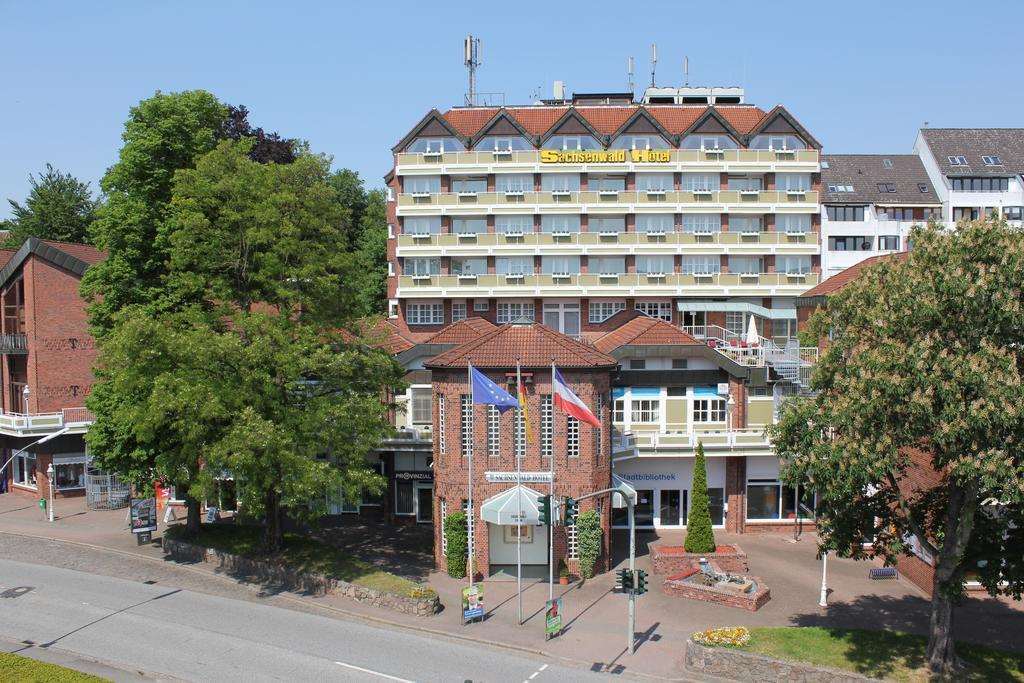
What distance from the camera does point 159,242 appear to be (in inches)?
1296

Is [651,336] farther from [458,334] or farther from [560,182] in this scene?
[560,182]

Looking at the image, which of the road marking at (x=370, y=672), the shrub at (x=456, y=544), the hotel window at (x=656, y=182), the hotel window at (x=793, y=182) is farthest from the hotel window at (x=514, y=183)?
the road marking at (x=370, y=672)

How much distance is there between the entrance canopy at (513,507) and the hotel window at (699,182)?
94.7 feet

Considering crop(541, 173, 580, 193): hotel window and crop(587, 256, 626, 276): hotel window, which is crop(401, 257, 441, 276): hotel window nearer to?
crop(541, 173, 580, 193): hotel window

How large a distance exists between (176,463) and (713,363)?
24.6 m

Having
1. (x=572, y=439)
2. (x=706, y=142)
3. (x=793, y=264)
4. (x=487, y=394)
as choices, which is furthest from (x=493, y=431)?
(x=793, y=264)

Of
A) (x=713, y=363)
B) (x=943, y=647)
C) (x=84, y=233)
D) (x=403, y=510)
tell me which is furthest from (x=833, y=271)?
(x=84, y=233)

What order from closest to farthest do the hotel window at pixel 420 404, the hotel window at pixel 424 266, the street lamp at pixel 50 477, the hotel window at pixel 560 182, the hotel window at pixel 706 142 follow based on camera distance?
the street lamp at pixel 50 477 < the hotel window at pixel 420 404 < the hotel window at pixel 706 142 < the hotel window at pixel 560 182 < the hotel window at pixel 424 266

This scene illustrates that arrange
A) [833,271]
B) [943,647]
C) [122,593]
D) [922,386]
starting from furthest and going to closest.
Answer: [833,271]
[122,593]
[943,647]
[922,386]

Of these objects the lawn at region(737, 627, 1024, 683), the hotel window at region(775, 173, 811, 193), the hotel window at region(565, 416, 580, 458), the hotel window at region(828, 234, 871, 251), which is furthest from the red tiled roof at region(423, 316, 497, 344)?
the hotel window at region(828, 234, 871, 251)

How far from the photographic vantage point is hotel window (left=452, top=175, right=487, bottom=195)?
54.9 meters

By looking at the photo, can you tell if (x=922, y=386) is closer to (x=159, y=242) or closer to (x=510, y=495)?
(x=510, y=495)

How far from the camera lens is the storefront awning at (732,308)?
5381 centimetres

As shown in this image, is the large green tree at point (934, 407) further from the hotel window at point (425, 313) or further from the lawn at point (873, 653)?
the hotel window at point (425, 313)
